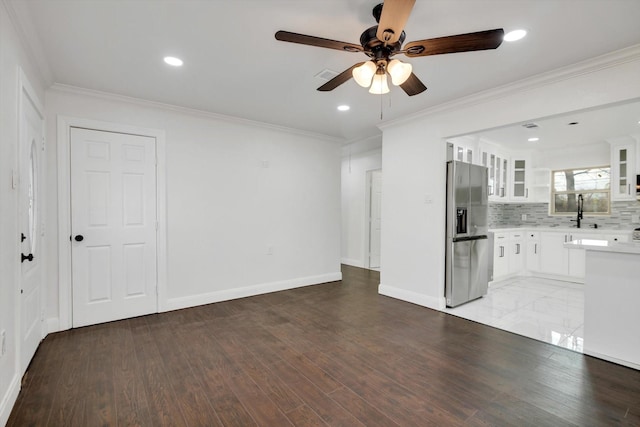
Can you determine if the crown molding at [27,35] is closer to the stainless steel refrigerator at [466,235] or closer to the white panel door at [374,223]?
the stainless steel refrigerator at [466,235]

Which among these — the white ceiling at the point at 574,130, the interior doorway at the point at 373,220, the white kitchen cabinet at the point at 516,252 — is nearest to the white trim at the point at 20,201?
the white ceiling at the point at 574,130

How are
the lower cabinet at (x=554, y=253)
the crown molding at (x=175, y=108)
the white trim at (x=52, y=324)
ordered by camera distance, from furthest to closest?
the lower cabinet at (x=554, y=253) < the crown molding at (x=175, y=108) < the white trim at (x=52, y=324)

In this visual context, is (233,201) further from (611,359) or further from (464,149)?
(611,359)

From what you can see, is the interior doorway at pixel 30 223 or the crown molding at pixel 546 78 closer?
the interior doorway at pixel 30 223

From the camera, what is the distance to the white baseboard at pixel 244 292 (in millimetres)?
3881

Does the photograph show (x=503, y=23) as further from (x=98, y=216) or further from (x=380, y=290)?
(x=98, y=216)

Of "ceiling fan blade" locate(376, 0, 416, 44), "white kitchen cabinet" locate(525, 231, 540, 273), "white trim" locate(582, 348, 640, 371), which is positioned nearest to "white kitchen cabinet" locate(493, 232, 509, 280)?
"white kitchen cabinet" locate(525, 231, 540, 273)

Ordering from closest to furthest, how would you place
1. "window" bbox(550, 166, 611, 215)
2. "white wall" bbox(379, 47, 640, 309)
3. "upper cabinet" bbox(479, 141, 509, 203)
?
"white wall" bbox(379, 47, 640, 309) < "upper cabinet" bbox(479, 141, 509, 203) < "window" bbox(550, 166, 611, 215)

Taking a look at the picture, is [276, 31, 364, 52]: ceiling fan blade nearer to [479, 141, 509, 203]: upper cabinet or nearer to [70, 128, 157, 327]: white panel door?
[70, 128, 157, 327]: white panel door

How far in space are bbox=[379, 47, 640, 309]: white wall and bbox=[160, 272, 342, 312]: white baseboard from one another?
117 centimetres

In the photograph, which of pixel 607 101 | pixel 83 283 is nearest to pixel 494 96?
pixel 607 101

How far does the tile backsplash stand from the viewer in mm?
5220

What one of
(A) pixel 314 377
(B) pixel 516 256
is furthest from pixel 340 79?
(B) pixel 516 256

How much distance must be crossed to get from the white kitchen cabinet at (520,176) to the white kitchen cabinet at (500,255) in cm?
125
